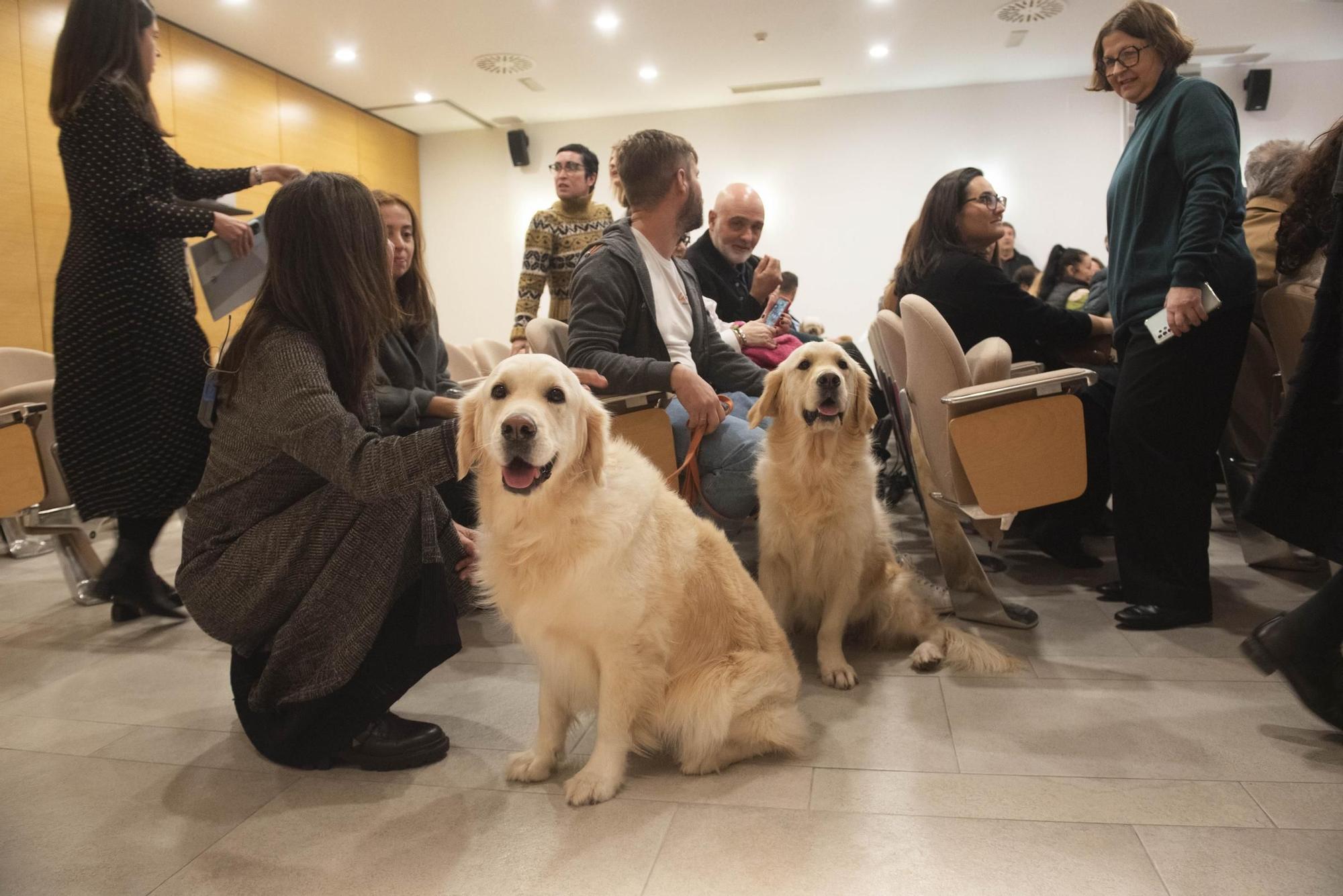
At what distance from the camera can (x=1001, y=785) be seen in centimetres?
163

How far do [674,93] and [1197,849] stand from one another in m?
8.50

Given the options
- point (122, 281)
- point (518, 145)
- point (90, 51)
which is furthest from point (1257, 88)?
point (122, 281)

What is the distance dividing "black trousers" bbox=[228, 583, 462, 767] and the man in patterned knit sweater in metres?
2.29

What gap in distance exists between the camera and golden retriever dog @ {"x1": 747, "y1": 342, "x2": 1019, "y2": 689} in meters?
2.29

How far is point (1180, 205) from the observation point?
2.51 m

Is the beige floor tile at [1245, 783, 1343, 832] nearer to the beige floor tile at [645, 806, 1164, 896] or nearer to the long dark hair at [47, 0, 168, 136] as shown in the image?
the beige floor tile at [645, 806, 1164, 896]

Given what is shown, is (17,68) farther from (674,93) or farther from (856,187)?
(856,187)

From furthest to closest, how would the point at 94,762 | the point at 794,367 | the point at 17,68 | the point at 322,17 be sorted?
the point at 322,17 → the point at 17,68 → the point at 794,367 → the point at 94,762

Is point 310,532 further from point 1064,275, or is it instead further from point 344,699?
point 1064,275

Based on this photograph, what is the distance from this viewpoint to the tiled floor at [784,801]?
4.50 ft

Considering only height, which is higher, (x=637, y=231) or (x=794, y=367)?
(x=637, y=231)

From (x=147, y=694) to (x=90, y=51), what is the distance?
184 cm

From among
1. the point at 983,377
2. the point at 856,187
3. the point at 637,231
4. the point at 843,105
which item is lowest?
the point at 983,377

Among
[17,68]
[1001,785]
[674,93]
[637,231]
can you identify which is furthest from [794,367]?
[674,93]
